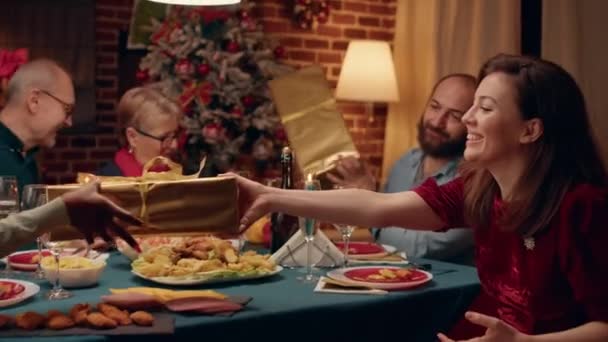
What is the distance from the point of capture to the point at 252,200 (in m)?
2.17

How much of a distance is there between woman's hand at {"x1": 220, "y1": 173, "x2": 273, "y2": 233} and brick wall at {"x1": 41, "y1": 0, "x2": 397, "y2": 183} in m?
3.26

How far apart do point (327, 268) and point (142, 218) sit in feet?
2.94

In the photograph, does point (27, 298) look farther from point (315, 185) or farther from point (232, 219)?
point (315, 185)

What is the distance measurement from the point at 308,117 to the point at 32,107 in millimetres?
1323

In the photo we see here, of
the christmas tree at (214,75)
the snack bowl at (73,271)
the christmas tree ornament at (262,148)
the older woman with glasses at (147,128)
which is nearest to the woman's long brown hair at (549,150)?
the snack bowl at (73,271)

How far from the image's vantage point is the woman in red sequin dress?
1812 millimetres

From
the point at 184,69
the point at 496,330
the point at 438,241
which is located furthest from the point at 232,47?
the point at 496,330

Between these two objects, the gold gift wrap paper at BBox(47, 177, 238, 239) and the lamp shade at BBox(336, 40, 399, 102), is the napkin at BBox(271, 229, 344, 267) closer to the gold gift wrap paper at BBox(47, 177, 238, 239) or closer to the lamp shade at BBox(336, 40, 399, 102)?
the gold gift wrap paper at BBox(47, 177, 238, 239)

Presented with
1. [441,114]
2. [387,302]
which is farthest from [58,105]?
[387,302]

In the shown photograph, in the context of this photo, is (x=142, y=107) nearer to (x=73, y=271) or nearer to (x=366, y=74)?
(x=366, y=74)

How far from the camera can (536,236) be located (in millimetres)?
1934

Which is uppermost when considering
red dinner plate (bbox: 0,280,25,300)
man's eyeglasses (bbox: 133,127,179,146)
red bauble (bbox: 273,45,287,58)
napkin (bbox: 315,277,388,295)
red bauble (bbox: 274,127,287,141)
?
red bauble (bbox: 273,45,287,58)

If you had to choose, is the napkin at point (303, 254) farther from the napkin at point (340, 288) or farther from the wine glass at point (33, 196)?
the wine glass at point (33, 196)

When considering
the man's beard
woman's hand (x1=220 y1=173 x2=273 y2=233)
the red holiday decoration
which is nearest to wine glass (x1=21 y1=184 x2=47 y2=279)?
woman's hand (x1=220 y1=173 x2=273 y2=233)
